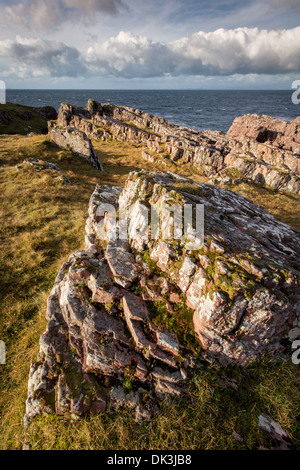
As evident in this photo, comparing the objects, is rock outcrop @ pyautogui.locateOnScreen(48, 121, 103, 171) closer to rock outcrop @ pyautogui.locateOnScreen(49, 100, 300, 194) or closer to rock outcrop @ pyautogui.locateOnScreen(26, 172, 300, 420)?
rock outcrop @ pyautogui.locateOnScreen(49, 100, 300, 194)

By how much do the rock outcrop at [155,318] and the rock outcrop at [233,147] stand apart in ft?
103

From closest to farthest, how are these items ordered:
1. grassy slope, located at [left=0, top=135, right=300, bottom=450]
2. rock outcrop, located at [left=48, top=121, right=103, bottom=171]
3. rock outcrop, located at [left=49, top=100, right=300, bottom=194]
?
grassy slope, located at [left=0, top=135, right=300, bottom=450], rock outcrop, located at [left=48, top=121, right=103, bottom=171], rock outcrop, located at [left=49, top=100, right=300, bottom=194]

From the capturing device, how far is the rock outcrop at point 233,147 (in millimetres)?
37553

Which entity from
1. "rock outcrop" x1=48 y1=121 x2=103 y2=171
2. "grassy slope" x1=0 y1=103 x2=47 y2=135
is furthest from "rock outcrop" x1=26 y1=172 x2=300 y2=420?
"grassy slope" x1=0 y1=103 x2=47 y2=135

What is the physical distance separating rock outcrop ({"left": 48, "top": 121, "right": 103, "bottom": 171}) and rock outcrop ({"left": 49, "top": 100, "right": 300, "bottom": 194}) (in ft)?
55.5

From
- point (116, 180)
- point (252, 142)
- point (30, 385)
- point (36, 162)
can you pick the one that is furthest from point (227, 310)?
point (252, 142)

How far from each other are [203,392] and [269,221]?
353 inches

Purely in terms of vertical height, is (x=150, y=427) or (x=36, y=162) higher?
(x=36, y=162)

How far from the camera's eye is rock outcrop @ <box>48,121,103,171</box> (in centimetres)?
3575

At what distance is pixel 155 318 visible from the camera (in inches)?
259

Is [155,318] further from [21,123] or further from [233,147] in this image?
[21,123]

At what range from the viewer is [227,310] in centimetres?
583

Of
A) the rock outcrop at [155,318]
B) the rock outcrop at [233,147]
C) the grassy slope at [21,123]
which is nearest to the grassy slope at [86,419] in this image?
the rock outcrop at [155,318]

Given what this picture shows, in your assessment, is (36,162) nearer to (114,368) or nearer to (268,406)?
(114,368)
